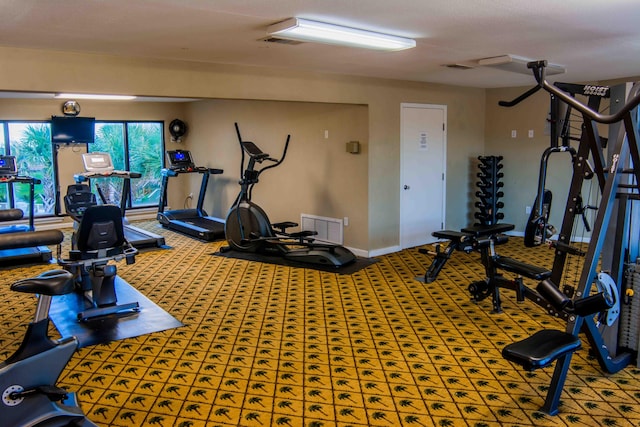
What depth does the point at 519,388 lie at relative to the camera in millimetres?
3396

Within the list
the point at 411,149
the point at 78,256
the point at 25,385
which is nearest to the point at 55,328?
the point at 78,256

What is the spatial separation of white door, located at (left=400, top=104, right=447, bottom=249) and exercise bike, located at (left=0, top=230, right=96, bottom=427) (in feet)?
17.7

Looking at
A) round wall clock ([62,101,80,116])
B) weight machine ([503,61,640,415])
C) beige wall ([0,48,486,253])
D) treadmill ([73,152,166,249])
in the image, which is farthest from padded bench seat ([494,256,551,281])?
round wall clock ([62,101,80,116])

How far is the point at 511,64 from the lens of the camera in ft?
18.2

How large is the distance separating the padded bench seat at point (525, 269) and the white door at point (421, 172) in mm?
2671

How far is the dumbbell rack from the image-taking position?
811cm

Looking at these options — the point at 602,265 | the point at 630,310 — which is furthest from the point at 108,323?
the point at 630,310

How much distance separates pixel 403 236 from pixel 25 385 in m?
5.62

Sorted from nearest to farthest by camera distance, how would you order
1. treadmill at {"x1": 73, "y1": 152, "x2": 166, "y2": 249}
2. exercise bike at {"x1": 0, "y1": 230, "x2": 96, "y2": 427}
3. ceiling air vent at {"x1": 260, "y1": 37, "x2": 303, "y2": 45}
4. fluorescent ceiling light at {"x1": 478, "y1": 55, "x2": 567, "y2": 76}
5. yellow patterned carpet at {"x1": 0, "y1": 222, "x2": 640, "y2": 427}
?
1. exercise bike at {"x1": 0, "y1": 230, "x2": 96, "y2": 427}
2. yellow patterned carpet at {"x1": 0, "y1": 222, "x2": 640, "y2": 427}
3. ceiling air vent at {"x1": 260, "y1": 37, "x2": 303, "y2": 45}
4. fluorescent ceiling light at {"x1": 478, "y1": 55, "x2": 567, "y2": 76}
5. treadmill at {"x1": 73, "y1": 152, "x2": 166, "y2": 249}

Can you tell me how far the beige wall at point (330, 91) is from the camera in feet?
15.0

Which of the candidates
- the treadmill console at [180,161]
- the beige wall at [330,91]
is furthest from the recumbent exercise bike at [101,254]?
the treadmill console at [180,161]

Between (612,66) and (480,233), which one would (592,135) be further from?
(612,66)

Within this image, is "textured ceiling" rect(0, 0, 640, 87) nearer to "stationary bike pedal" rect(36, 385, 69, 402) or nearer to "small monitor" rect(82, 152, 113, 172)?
"stationary bike pedal" rect(36, 385, 69, 402)

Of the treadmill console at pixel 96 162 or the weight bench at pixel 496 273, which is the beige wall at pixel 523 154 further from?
the treadmill console at pixel 96 162
